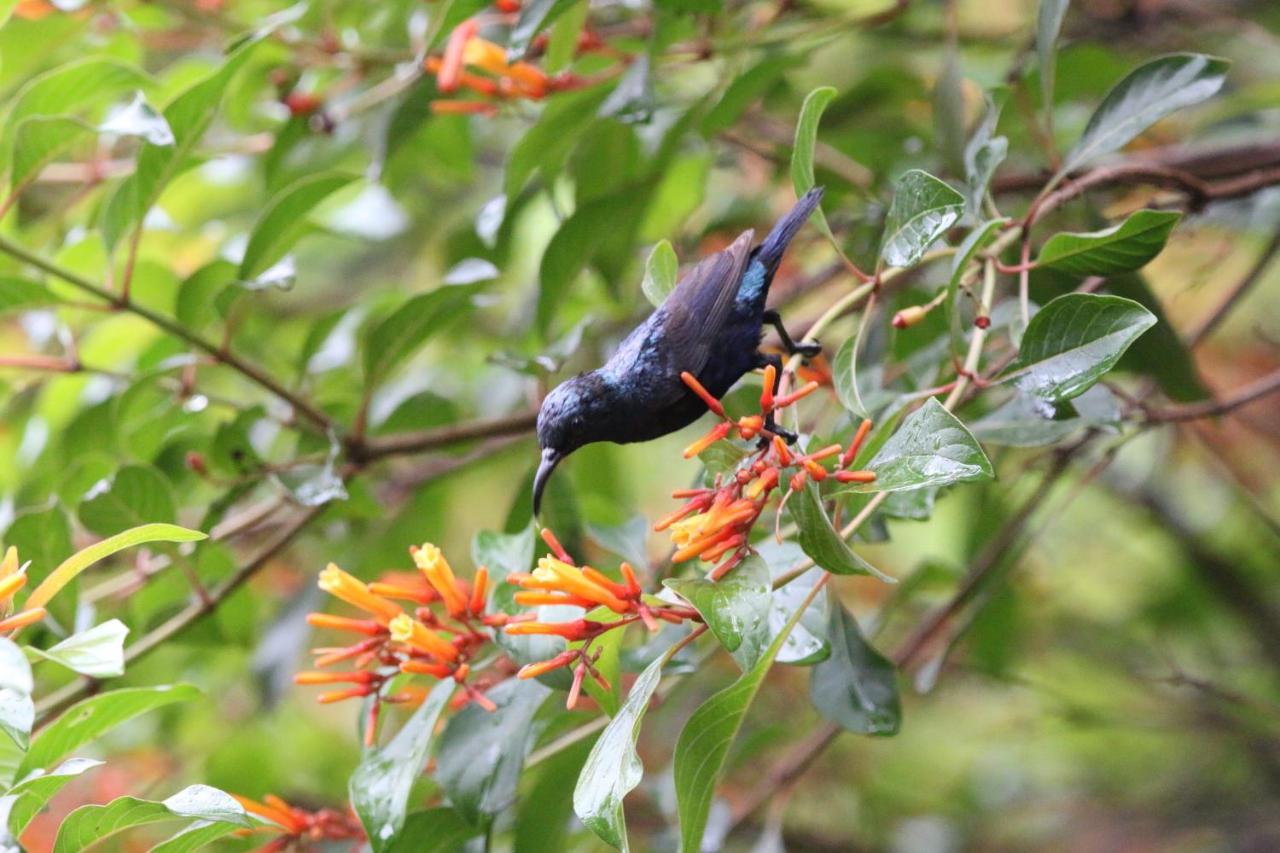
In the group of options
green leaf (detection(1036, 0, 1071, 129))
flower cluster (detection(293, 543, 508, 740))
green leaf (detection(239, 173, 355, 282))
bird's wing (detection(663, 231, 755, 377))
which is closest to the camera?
flower cluster (detection(293, 543, 508, 740))

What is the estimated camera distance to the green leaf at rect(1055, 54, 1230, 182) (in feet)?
5.16

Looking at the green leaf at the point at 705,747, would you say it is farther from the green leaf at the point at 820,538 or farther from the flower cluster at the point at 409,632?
the flower cluster at the point at 409,632

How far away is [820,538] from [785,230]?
0.61m

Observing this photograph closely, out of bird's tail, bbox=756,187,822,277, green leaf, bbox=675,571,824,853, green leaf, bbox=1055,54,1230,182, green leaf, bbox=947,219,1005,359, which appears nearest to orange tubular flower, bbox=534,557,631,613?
green leaf, bbox=675,571,824,853

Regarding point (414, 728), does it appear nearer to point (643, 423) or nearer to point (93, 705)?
point (93, 705)

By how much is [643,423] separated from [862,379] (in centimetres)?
38

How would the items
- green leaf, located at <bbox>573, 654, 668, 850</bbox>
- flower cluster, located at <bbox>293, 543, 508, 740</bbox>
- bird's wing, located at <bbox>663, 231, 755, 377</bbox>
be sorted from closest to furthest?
1. green leaf, located at <bbox>573, 654, 668, 850</bbox>
2. flower cluster, located at <bbox>293, 543, 508, 740</bbox>
3. bird's wing, located at <bbox>663, 231, 755, 377</bbox>

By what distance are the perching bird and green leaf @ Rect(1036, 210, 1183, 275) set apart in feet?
→ 0.99

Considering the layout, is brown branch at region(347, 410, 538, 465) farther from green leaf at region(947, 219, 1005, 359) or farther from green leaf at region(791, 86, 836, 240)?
green leaf at region(947, 219, 1005, 359)

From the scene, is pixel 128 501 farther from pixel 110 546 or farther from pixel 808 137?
pixel 808 137

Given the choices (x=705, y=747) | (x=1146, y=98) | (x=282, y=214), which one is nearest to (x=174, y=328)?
(x=282, y=214)

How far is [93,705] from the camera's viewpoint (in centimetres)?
137

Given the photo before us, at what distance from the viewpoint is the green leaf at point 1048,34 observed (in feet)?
5.37

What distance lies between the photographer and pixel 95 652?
1.12 metres
